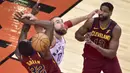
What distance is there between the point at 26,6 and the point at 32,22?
3.35m

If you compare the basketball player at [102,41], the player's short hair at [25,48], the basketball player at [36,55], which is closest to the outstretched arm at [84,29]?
the basketball player at [102,41]

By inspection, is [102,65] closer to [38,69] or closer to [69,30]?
[38,69]

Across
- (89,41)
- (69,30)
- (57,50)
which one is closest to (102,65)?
(89,41)

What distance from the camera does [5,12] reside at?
793 cm

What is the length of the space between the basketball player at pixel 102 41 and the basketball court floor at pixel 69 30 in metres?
1.08

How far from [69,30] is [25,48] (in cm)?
303

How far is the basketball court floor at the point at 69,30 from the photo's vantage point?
6840 millimetres

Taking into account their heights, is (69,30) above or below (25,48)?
below

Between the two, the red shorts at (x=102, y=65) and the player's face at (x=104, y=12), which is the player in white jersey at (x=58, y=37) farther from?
the red shorts at (x=102, y=65)

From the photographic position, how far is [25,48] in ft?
15.6

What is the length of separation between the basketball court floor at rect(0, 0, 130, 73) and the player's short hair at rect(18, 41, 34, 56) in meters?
1.86

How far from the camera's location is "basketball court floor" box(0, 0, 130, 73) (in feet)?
22.4

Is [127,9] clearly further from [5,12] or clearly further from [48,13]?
[5,12]

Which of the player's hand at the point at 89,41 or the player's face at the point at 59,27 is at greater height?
the player's face at the point at 59,27
